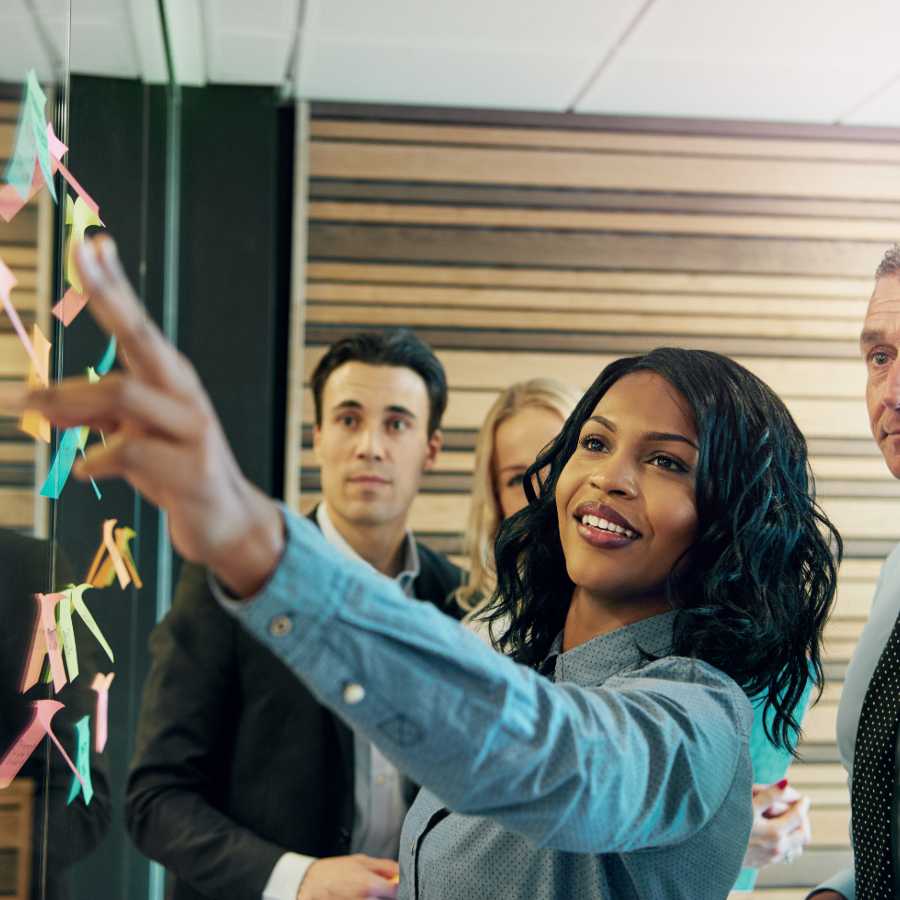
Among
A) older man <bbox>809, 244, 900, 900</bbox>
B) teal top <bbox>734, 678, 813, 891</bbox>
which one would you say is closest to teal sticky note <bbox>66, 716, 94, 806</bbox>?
teal top <bbox>734, 678, 813, 891</bbox>

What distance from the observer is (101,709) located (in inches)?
82.3

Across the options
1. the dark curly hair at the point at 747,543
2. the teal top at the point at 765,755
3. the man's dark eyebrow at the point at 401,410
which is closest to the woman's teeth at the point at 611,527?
the dark curly hair at the point at 747,543

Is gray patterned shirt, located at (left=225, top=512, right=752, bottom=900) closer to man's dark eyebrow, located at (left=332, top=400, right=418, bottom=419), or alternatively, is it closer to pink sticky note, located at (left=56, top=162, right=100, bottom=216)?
pink sticky note, located at (left=56, top=162, right=100, bottom=216)

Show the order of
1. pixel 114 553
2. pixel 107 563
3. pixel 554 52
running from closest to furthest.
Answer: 1. pixel 107 563
2. pixel 114 553
3. pixel 554 52

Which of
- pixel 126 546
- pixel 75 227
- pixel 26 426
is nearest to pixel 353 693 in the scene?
pixel 26 426

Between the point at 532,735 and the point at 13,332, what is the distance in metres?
0.66

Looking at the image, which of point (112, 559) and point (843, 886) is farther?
point (112, 559)

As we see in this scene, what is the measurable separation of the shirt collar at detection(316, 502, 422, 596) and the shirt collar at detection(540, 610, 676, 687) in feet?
4.14

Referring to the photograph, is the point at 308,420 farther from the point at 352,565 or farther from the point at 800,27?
the point at 352,565

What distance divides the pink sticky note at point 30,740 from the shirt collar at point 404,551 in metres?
1.21

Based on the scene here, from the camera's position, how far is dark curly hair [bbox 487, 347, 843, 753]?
135 centimetres

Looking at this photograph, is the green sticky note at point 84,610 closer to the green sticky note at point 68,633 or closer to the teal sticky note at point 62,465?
the green sticky note at point 68,633

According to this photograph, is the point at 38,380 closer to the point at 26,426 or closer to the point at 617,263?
the point at 26,426

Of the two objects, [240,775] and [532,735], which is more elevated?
[532,735]
